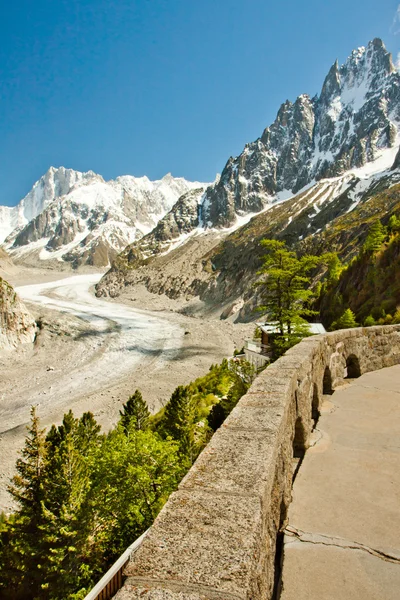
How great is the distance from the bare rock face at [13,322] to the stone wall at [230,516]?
59860 millimetres

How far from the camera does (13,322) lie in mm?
58750

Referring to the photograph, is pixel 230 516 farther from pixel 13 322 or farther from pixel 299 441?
pixel 13 322

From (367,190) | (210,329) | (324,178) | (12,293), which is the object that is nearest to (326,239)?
(210,329)

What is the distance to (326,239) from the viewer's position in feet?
290

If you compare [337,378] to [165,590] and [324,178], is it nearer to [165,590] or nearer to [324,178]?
[165,590]

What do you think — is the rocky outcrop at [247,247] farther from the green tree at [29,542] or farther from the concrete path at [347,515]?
the concrete path at [347,515]

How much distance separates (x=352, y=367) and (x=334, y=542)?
23.8 feet

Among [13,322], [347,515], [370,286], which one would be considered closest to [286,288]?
[347,515]

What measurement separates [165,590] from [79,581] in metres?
10.9

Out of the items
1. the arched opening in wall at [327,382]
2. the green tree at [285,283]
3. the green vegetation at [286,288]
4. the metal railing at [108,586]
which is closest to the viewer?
the metal railing at [108,586]

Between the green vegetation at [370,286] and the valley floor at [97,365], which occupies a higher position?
the green vegetation at [370,286]

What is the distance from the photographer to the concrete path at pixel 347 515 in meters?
3.02

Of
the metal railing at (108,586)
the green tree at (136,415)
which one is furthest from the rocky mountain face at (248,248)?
the metal railing at (108,586)

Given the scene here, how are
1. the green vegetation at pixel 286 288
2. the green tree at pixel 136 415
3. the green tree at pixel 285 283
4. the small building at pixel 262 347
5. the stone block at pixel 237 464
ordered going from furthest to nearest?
the small building at pixel 262 347 → the green tree at pixel 136 415 → the green tree at pixel 285 283 → the green vegetation at pixel 286 288 → the stone block at pixel 237 464
